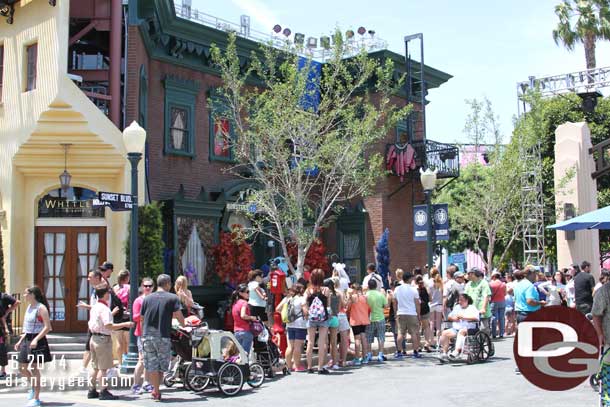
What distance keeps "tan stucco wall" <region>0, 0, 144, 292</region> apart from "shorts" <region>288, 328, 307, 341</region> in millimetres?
4947

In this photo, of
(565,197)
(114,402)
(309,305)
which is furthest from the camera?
(565,197)

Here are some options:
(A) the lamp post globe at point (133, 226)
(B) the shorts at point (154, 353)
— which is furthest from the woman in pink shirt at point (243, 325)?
(B) the shorts at point (154, 353)

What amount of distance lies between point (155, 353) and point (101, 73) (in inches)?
365

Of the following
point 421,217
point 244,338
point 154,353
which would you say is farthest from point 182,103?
point 154,353

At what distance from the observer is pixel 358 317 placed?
14.4 meters

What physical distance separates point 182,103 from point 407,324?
9554 mm

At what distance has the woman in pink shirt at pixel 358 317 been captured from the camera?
1446 centimetres

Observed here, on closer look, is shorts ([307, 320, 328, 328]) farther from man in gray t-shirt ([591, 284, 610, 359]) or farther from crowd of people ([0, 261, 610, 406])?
man in gray t-shirt ([591, 284, 610, 359])

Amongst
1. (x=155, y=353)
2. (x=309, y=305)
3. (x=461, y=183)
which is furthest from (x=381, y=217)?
(x=461, y=183)

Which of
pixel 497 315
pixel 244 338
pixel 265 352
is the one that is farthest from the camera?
pixel 497 315

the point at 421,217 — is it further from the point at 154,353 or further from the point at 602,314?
the point at 602,314

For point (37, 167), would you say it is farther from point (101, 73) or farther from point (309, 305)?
point (309, 305)

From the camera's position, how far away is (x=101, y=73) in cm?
1780
